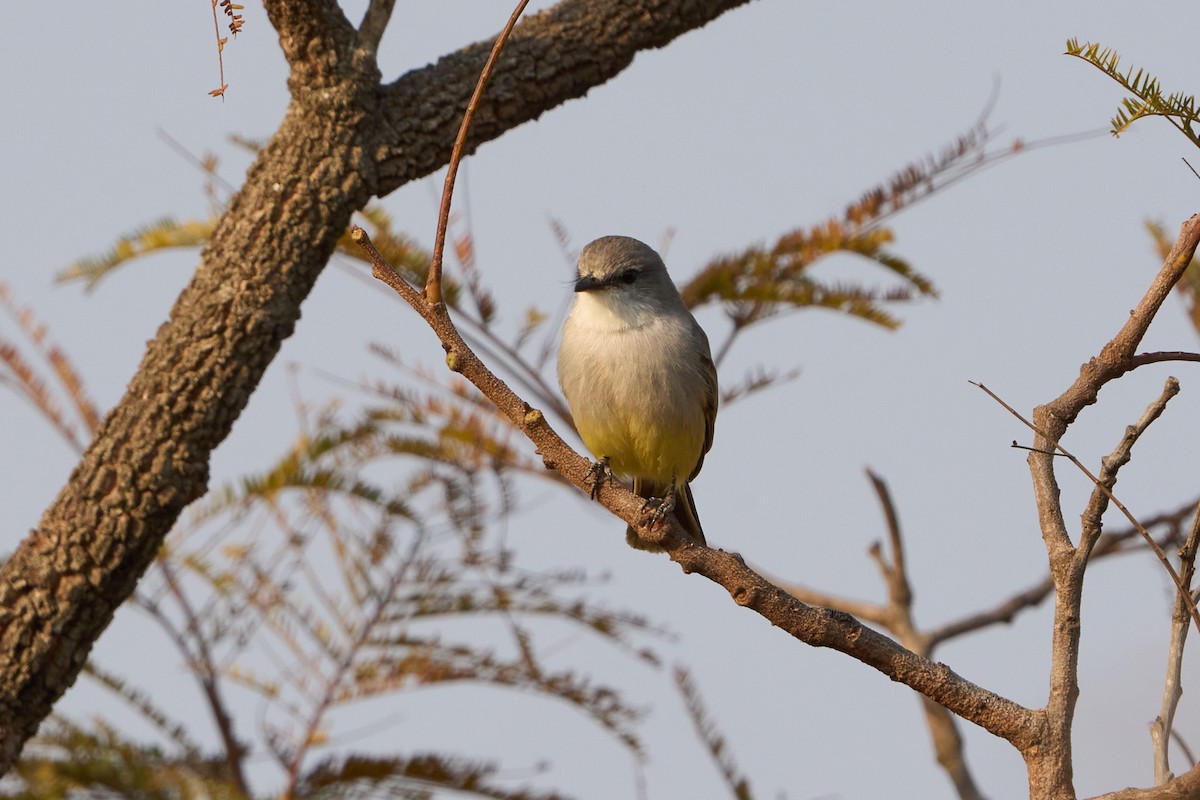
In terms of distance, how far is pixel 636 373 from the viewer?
18.1ft

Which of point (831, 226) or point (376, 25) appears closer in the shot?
point (376, 25)

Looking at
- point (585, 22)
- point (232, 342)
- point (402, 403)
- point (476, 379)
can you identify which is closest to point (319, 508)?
point (402, 403)

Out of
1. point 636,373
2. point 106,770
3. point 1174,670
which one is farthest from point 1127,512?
point 106,770

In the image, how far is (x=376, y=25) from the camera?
5676 millimetres

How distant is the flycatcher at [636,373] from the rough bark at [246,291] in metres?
0.80

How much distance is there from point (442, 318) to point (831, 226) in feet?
11.7

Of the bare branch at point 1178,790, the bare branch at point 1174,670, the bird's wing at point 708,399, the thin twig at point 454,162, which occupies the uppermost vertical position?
the bird's wing at point 708,399

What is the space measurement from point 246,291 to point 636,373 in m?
1.56

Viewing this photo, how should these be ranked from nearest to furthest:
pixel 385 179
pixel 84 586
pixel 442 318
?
pixel 442 318
pixel 84 586
pixel 385 179

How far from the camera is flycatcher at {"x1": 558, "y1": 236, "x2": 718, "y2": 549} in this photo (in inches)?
218

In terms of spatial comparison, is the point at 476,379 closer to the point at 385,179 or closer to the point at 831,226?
the point at 385,179

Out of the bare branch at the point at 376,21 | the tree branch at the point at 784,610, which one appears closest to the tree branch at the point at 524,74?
the bare branch at the point at 376,21

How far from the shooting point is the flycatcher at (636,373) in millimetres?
5527

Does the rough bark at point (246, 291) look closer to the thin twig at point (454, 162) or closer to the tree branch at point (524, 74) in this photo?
the tree branch at point (524, 74)
